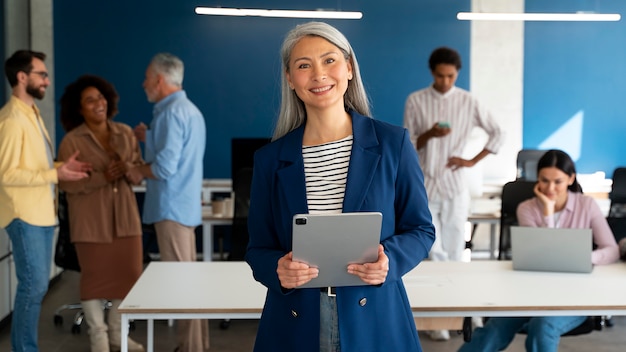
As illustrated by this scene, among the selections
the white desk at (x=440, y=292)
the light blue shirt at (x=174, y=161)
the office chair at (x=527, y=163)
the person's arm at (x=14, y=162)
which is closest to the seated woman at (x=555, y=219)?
the white desk at (x=440, y=292)

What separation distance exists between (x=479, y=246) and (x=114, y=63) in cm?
435

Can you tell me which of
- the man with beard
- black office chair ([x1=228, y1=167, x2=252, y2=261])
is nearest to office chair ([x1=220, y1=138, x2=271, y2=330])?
black office chair ([x1=228, y1=167, x2=252, y2=261])

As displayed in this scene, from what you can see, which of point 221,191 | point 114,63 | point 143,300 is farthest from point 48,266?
point 114,63

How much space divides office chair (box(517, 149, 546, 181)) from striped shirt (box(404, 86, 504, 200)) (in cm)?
264

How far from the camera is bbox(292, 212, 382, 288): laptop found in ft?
6.30

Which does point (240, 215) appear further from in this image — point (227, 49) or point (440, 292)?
point (227, 49)

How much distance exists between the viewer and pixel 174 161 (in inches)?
181

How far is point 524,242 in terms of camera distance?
3.70 metres

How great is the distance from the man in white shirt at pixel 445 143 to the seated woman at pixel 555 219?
3.76 ft

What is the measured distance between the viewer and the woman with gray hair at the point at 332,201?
2.04 metres

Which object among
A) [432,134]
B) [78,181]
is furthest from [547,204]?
[78,181]

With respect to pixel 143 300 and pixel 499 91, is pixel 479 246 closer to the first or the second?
pixel 499 91

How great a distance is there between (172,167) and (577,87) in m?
5.83

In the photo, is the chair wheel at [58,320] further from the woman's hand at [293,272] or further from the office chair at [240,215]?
the woman's hand at [293,272]
